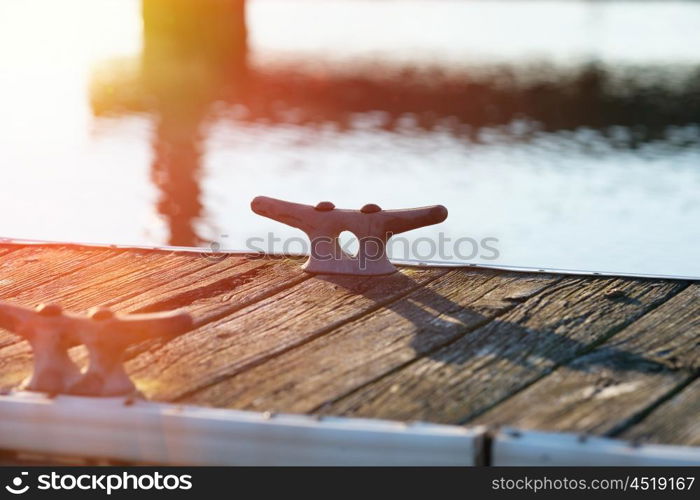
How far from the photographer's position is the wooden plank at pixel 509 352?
A: 2.56 meters

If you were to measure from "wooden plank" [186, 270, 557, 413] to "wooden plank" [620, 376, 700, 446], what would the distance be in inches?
25.3

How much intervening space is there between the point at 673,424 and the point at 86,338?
131cm

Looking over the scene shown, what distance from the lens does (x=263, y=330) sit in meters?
3.12

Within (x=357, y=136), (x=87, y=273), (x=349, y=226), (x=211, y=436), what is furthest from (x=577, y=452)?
(x=357, y=136)

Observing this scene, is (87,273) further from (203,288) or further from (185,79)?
(185,79)

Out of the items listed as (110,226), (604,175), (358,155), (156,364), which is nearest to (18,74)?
(358,155)

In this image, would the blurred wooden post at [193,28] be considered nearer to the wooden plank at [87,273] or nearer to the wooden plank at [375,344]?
the wooden plank at [87,273]

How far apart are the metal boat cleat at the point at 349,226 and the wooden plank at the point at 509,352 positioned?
0.49m

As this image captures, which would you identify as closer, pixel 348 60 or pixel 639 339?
pixel 639 339

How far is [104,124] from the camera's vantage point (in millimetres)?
15562

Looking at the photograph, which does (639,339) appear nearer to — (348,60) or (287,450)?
(287,450)

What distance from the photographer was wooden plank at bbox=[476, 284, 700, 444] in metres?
2.47

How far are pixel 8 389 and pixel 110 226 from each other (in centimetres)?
792

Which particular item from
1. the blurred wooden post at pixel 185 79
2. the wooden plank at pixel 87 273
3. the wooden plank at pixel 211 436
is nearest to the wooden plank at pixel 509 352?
the wooden plank at pixel 211 436
